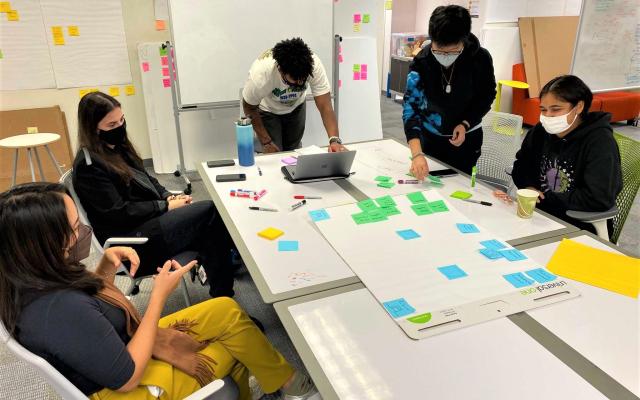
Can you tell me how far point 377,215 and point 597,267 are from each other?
740 mm

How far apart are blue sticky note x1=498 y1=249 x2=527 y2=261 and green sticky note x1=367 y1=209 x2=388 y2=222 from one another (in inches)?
17.3

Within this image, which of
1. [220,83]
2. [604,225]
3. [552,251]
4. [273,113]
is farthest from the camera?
[220,83]

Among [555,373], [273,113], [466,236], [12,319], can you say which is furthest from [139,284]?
[555,373]

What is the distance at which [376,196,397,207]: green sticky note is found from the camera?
1.82 m

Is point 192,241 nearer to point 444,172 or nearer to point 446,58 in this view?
point 444,172

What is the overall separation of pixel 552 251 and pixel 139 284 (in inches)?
85.8

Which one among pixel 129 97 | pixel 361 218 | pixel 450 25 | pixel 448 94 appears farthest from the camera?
pixel 129 97

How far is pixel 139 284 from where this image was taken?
263cm

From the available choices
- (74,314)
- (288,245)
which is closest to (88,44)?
(288,245)

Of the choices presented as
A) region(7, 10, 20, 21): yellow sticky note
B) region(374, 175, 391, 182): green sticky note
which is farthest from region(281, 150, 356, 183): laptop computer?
region(7, 10, 20, 21): yellow sticky note

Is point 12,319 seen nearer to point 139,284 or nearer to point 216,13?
point 139,284

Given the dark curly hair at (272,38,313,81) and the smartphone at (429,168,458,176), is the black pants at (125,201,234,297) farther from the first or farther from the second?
the smartphone at (429,168,458,176)

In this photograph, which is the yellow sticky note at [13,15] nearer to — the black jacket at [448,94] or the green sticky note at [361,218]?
the black jacket at [448,94]

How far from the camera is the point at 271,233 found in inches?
64.3
